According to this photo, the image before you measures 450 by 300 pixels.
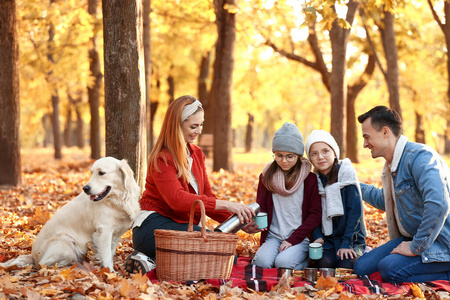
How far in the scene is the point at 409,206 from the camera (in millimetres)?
4461

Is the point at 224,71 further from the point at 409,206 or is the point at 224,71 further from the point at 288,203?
the point at 409,206

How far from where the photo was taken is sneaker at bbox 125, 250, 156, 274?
4445 mm

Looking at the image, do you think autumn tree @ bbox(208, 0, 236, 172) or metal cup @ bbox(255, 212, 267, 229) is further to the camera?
autumn tree @ bbox(208, 0, 236, 172)

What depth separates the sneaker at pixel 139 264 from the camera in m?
4.44

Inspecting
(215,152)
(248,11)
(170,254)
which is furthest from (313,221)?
(248,11)

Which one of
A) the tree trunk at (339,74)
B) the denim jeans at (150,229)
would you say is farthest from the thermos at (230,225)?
the tree trunk at (339,74)

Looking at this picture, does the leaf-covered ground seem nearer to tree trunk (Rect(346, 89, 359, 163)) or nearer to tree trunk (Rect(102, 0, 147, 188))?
tree trunk (Rect(102, 0, 147, 188))

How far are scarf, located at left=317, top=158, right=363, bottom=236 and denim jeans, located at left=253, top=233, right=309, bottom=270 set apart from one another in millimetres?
316

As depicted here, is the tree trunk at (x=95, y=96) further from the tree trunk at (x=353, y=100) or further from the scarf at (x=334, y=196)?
the scarf at (x=334, y=196)

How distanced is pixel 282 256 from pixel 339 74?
275 inches

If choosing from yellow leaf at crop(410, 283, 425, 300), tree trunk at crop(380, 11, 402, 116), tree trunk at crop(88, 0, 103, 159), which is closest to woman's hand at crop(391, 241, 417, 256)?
yellow leaf at crop(410, 283, 425, 300)

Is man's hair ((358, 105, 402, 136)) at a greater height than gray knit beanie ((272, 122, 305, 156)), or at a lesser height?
greater

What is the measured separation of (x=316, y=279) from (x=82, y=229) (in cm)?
229

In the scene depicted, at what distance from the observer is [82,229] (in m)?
4.37
